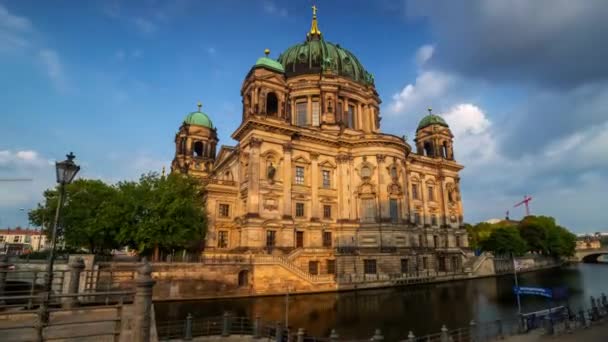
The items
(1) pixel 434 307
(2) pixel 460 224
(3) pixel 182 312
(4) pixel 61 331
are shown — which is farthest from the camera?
(2) pixel 460 224

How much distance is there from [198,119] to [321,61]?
923 inches

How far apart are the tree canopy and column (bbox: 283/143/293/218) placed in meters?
9.36

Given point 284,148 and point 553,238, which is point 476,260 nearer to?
point 284,148

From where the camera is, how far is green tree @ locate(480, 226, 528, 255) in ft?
213

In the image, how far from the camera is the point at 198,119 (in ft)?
196

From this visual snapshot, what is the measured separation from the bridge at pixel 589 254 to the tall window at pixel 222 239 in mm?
105623

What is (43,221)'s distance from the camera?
4116cm

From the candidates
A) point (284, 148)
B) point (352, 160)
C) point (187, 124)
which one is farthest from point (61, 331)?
point (187, 124)

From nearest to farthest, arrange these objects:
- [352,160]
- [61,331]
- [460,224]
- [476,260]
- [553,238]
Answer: [61,331], [352,160], [476,260], [460,224], [553,238]

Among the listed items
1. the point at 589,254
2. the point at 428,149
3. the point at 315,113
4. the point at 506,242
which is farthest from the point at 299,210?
the point at 589,254

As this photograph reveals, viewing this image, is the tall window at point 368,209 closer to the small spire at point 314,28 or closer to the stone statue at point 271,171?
Result: the stone statue at point 271,171

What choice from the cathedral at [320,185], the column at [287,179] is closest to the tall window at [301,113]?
the cathedral at [320,185]

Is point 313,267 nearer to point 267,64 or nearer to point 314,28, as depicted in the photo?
point 267,64

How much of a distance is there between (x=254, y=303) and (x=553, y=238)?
80423 mm
